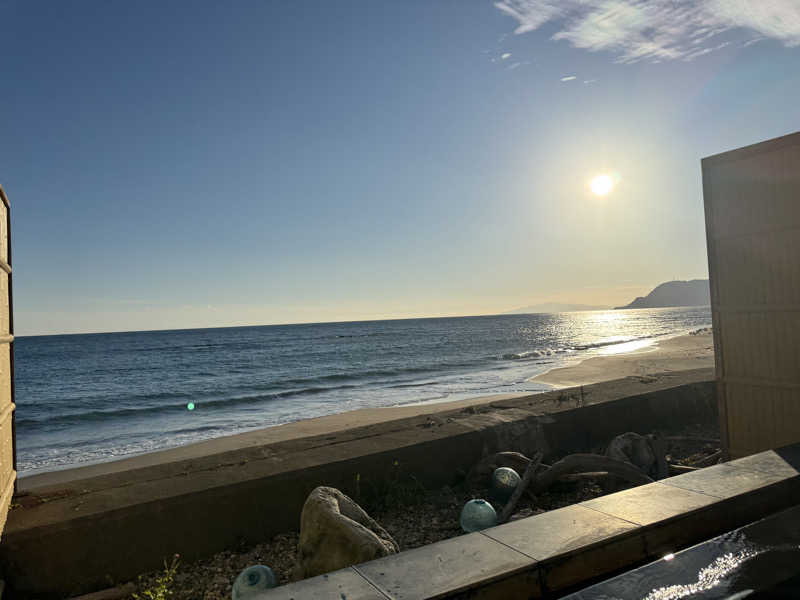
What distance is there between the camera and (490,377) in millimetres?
22984

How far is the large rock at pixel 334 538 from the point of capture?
3268 millimetres

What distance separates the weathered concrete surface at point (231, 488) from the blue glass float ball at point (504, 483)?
710 millimetres

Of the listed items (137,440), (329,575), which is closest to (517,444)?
(329,575)

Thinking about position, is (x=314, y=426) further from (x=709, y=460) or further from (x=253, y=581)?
(x=253, y=581)

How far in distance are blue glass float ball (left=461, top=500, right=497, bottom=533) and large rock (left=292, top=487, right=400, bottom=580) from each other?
2.94 ft

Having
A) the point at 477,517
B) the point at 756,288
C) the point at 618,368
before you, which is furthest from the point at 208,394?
the point at 756,288

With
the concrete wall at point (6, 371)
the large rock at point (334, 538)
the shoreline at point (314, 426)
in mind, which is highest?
the concrete wall at point (6, 371)

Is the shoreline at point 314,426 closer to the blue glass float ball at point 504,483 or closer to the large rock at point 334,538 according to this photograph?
the blue glass float ball at point 504,483

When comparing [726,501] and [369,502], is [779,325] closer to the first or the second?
[726,501]

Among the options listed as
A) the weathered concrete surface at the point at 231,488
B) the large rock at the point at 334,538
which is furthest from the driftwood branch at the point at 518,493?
the large rock at the point at 334,538

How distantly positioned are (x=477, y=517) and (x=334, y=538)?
1440 millimetres

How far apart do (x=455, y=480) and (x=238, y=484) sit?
2435 millimetres

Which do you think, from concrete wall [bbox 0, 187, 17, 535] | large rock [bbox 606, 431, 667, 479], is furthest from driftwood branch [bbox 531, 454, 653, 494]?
concrete wall [bbox 0, 187, 17, 535]

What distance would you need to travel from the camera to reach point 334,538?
3.36 metres
